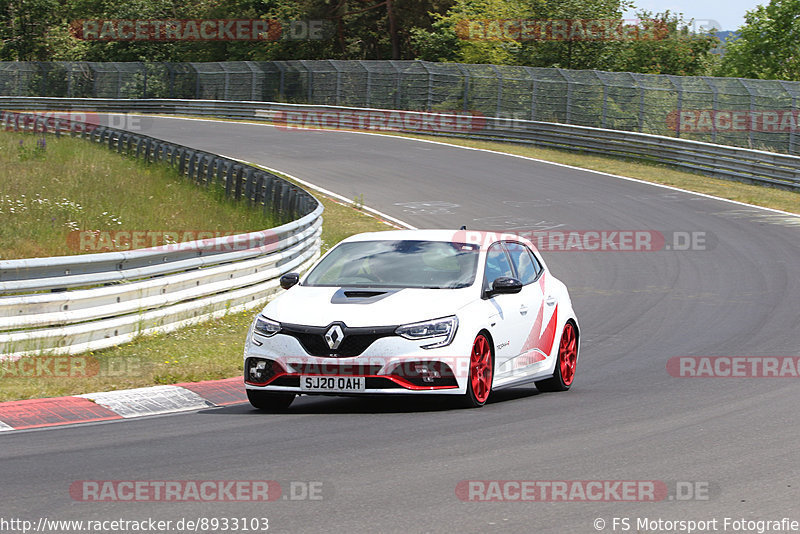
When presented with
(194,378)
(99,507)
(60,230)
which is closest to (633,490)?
(99,507)

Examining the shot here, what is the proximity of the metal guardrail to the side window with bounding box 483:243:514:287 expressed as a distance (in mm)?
4297

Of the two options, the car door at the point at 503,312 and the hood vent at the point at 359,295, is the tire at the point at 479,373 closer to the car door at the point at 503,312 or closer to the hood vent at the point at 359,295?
the car door at the point at 503,312

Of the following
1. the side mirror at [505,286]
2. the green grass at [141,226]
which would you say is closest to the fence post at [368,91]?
the green grass at [141,226]

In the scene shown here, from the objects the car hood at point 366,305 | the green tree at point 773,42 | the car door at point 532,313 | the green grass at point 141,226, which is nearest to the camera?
the car hood at point 366,305

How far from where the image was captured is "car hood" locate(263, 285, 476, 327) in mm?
9023

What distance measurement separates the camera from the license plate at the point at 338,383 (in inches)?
352

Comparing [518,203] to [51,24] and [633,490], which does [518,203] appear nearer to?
[633,490]

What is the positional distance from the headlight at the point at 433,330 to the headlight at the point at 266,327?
40.1 inches

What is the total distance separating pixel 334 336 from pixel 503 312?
1.78 m

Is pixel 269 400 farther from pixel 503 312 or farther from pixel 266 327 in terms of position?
pixel 503 312

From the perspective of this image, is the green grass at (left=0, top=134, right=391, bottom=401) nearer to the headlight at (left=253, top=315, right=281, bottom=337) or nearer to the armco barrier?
the headlight at (left=253, top=315, right=281, bottom=337)

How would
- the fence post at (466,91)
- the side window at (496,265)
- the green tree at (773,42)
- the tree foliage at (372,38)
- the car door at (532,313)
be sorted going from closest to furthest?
1. the side window at (496,265)
2. the car door at (532,313)
3. the fence post at (466,91)
4. the tree foliage at (372,38)
5. the green tree at (773,42)

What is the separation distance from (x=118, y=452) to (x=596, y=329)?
29.8ft

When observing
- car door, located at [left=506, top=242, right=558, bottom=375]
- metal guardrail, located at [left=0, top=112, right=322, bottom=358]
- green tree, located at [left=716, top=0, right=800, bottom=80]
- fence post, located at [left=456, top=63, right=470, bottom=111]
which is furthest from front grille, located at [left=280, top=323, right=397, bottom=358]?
green tree, located at [left=716, top=0, right=800, bottom=80]
